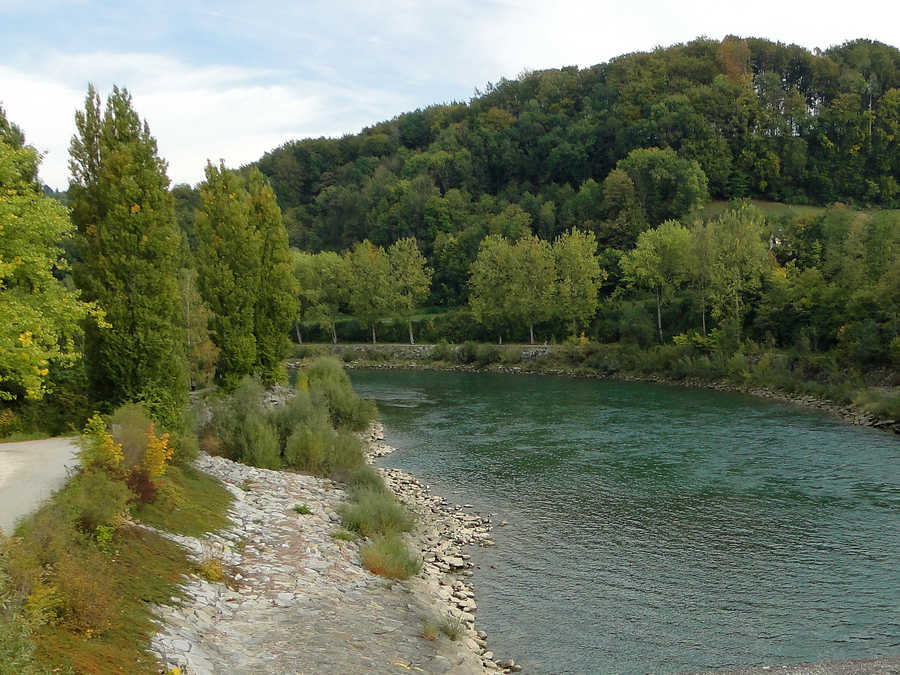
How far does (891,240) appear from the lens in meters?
44.4

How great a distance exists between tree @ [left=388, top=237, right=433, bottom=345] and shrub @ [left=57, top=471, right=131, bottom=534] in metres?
61.4

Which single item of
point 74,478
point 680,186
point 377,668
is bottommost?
point 377,668

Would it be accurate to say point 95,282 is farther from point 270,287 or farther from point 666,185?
point 666,185

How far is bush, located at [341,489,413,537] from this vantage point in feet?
58.6

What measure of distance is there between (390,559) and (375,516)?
294 cm

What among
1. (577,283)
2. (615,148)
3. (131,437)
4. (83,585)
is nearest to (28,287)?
(131,437)

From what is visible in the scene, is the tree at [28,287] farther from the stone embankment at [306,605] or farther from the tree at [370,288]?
the tree at [370,288]

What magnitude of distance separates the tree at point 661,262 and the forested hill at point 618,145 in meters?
16.3

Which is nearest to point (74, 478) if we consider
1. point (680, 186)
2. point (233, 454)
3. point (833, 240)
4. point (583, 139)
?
point (233, 454)

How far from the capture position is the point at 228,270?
29828 mm

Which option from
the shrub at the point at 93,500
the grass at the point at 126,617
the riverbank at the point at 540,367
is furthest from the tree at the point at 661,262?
the shrub at the point at 93,500

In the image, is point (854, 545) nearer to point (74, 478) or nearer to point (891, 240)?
point (74, 478)

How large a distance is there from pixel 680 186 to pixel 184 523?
243 feet

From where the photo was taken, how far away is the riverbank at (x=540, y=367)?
35.9m
